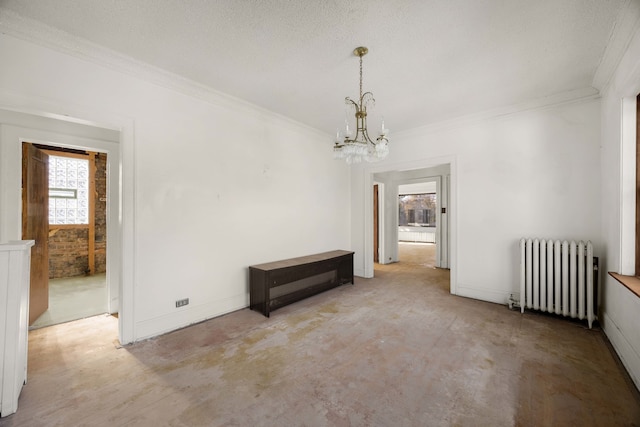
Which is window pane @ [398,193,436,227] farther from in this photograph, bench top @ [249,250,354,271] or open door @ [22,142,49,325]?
open door @ [22,142,49,325]

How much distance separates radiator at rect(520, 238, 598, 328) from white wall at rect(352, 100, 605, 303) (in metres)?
0.29

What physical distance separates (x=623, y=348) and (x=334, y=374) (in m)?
2.53

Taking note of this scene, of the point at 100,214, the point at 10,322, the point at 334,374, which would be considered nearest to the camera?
the point at 10,322

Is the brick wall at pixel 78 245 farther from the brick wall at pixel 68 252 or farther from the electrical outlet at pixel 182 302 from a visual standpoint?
the electrical outlet at pixel 182 302

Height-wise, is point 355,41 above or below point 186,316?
above

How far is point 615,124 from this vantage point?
2531mm

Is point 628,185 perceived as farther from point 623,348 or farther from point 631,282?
point 623,348

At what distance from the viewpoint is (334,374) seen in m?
2.07

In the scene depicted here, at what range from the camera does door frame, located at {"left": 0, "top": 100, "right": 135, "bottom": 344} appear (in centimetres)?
242

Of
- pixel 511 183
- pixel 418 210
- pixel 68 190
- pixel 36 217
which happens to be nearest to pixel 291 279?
pixel 36 217

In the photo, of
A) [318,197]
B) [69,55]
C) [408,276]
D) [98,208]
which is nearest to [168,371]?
[69,55]

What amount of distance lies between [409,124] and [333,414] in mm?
4165

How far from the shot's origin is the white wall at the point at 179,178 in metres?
2.27

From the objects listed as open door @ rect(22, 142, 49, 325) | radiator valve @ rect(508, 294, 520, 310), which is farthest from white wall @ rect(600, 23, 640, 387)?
open door @ rect(22, 142, 49, 325)
